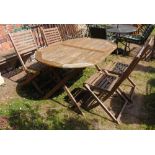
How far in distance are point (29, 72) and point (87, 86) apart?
1.59 m

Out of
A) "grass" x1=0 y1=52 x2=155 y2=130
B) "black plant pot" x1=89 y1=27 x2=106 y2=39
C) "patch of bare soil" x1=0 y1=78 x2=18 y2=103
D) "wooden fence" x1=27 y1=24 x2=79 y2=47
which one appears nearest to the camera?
"grass" x1=0 y1=52 x2=155 y2=130

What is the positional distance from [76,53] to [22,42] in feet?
5.07

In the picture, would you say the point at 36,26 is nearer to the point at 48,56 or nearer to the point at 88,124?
the point at 48,56

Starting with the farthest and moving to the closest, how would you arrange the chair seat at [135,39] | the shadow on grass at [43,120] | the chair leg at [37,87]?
the chair seat at [135,39]
the chair leg at [37,87]
the shadow on grass at [43,120]

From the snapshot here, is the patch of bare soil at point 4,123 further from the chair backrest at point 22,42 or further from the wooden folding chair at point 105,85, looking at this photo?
the wooden folding chair at point 105,85

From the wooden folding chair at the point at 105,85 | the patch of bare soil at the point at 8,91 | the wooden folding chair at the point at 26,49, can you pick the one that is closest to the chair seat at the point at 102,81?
the wooden folding chair at the point at 105,85

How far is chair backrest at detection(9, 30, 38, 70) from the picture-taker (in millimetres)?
→ 6269

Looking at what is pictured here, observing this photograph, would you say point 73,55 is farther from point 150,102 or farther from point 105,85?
point 150,102

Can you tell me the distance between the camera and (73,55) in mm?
5727

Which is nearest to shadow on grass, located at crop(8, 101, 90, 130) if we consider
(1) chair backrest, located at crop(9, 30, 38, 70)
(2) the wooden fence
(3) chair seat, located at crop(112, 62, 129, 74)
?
(1) chair backrest, located at crop(9, 30, 38, 70)

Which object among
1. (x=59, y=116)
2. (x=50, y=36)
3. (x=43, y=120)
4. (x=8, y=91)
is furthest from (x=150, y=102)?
(x=8, y=91)

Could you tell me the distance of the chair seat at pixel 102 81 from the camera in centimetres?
518

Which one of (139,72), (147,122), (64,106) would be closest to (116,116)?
(147,122)

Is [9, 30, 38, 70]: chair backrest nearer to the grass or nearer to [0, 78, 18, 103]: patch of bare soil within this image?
[0, 78, 18, 103]: patch of bare soil
